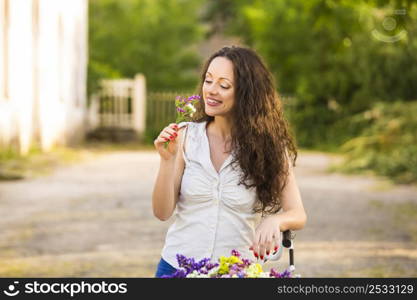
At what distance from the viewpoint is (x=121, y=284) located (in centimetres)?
235

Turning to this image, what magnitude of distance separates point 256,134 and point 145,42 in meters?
32.6

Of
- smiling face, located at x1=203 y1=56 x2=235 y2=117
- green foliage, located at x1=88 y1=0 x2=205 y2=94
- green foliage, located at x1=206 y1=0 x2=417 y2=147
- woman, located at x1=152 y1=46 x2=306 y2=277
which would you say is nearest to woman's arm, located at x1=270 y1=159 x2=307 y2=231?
woman, located at x1=152 y1=46 x2=306 y2=277

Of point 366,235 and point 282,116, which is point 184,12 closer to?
point 366,235

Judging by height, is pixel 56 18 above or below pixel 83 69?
above

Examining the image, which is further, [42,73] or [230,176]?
[42,73]

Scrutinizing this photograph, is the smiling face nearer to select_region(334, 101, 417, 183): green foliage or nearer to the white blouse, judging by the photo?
the white blouse

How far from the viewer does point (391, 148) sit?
16672 millimetres

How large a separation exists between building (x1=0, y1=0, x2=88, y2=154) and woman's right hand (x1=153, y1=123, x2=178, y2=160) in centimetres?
1298

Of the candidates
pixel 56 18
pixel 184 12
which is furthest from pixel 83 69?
pixel 184 12

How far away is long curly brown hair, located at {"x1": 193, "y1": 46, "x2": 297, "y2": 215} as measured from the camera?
302 centimetres

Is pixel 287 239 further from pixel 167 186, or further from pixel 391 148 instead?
pixel 391 148

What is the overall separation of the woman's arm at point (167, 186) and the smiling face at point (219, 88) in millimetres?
155

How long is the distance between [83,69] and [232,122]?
952 inches

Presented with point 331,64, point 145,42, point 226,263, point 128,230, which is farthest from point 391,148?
point 145,42
